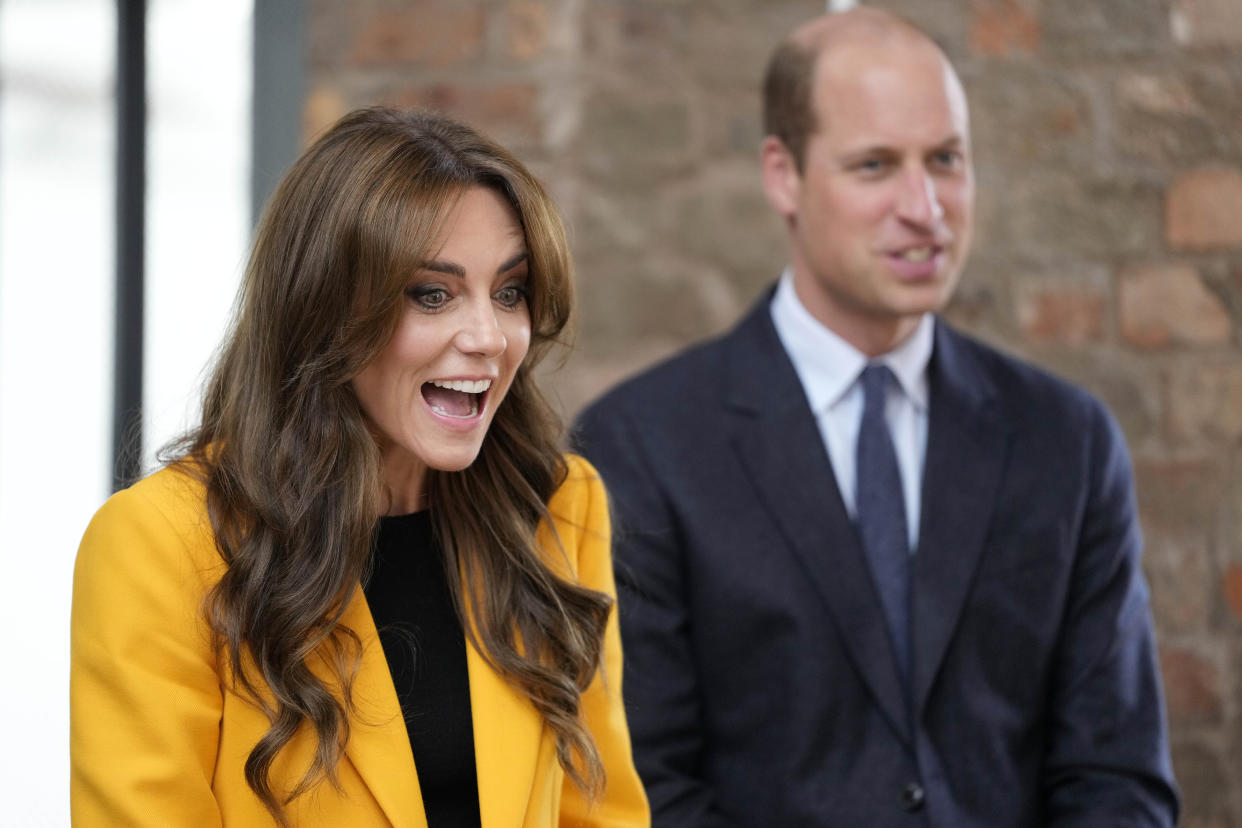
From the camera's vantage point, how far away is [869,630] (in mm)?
2000

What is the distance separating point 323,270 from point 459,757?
1.74ft

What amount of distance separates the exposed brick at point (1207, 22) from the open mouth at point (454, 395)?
211 centimetres

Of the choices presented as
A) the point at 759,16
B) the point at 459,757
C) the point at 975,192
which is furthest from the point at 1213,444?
the point at 459,757

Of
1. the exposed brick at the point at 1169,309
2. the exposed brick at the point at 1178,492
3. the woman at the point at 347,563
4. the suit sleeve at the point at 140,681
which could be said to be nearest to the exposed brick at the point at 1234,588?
the exposed brick at the point at 1178,492

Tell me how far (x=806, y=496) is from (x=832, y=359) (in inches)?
9.5

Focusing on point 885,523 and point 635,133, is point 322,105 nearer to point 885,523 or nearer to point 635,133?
point 635,133

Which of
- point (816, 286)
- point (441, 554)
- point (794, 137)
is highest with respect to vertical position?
point (794, 137)

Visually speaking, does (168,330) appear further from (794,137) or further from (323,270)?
(323,270)

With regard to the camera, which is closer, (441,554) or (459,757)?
(459,757)

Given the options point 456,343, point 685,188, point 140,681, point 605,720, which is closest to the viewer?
point 140,681

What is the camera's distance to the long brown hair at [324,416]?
1340 millimetres

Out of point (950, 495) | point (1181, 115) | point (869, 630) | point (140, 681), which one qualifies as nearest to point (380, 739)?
point (140, 681)

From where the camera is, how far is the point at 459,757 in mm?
1448

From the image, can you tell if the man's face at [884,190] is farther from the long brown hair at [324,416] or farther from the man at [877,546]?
the long brown hair at [324,416]
